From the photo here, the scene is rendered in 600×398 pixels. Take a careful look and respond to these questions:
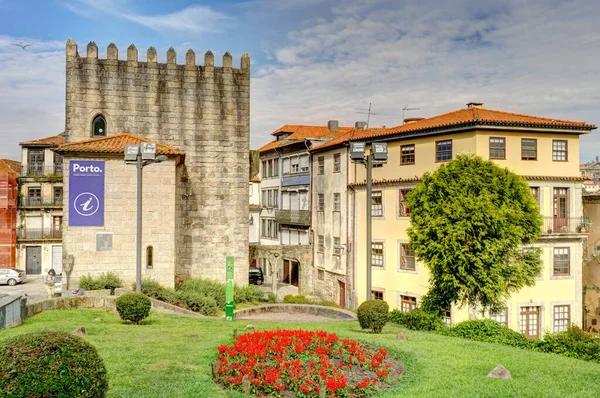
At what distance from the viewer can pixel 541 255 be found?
91.1ft

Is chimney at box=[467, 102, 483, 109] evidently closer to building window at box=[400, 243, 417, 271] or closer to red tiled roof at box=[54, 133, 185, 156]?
building window at box=[400, 243, 417, 271]

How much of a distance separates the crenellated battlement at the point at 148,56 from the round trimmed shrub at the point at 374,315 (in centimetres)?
2004

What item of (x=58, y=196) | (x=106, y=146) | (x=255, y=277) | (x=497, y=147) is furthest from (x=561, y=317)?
(x=58, y=196)

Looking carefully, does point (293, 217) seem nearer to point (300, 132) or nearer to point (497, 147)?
point (300, 132)

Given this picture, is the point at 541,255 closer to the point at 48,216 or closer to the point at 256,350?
the point at 256,350

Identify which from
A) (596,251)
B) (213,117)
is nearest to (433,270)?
(596,251)

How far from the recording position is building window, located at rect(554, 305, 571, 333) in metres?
28.1

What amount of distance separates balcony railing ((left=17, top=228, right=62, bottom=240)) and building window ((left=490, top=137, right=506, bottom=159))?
1450 inches

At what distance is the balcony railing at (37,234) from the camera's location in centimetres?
4772

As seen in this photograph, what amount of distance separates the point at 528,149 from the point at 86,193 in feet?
73.4

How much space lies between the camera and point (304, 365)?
12469 millimetres

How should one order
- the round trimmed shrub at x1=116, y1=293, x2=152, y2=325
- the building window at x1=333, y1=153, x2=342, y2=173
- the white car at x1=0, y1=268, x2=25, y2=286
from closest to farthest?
the round trimmed shrub at x1=116, y1=293, x2=152, y2=325 → the building window at x1=333, y1=153, x2=342, y2=173 → the white car at x1=0, y1=268, x2=25, y2=286

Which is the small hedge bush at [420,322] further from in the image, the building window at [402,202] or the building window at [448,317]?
the building window at [402,202]

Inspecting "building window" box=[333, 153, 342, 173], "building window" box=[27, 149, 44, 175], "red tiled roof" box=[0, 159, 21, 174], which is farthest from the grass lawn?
"building window" box=[27, 149, 44, 175]
